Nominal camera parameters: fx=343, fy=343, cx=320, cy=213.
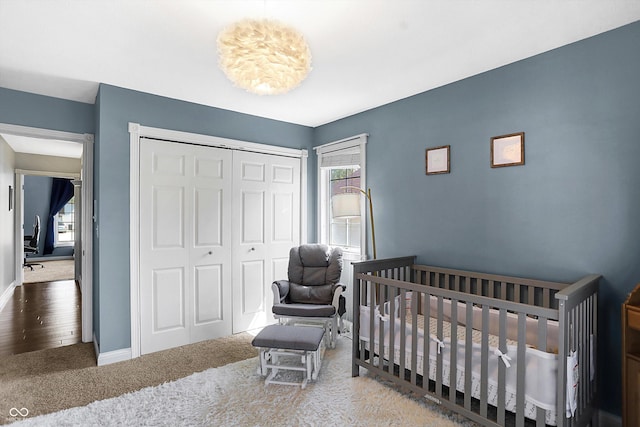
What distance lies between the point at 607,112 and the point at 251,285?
343cm

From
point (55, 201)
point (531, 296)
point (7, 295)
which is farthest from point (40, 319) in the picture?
point (55, 201)

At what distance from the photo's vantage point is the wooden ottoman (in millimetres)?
2520

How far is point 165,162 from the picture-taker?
332 centimetres

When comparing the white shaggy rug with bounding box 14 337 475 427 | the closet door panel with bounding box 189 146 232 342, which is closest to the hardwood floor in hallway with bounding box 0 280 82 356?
the closet door panel with bounding box 189 146 232 342

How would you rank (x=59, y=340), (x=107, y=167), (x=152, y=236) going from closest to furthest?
(x=107, y=167)
(x=152, y=236)
(x=59, y=340)

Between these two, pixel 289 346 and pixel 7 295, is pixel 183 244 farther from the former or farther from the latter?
pixel 7 295

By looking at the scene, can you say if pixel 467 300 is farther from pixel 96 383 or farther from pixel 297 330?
pixel 96 383

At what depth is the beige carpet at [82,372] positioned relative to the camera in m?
2.38

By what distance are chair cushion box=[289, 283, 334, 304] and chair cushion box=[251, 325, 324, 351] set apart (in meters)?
0.81

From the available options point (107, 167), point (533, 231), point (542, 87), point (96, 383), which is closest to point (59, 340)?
point (96, 383)

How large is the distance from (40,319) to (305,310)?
11.5ft

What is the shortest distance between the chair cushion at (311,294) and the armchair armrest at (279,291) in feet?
0.27

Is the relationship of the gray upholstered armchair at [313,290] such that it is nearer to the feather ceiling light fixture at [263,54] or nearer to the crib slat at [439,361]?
the crib slat at [439,361]

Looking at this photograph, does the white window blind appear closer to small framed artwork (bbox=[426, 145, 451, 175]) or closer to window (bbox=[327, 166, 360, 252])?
window (bbox=[327, 166, 360, 252])
